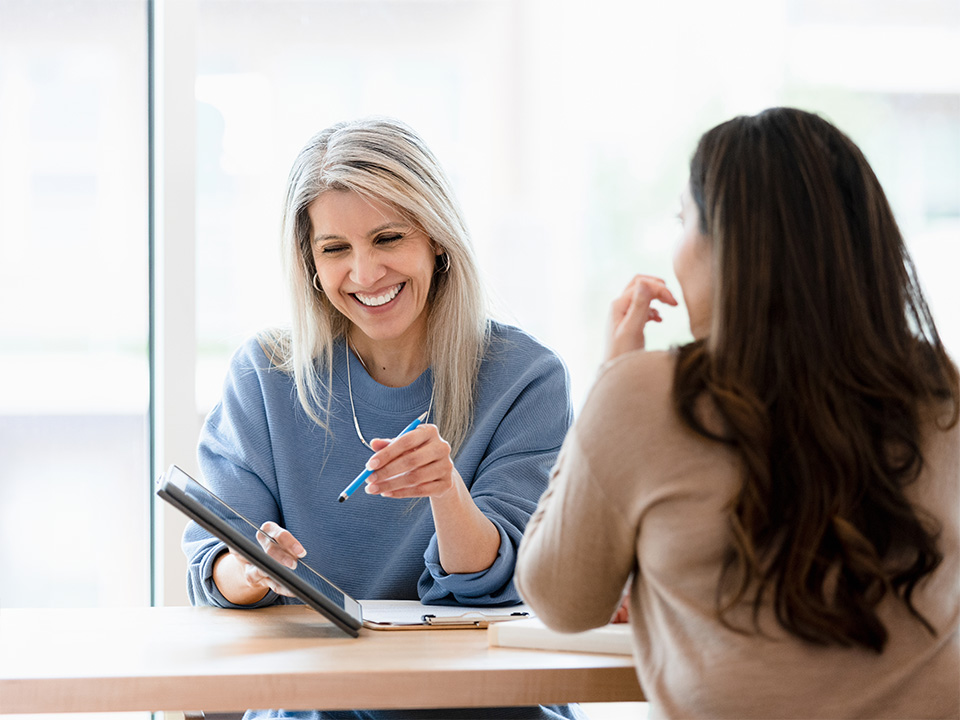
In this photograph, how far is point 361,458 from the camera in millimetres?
1593

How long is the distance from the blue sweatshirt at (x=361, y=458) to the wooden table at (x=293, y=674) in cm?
32

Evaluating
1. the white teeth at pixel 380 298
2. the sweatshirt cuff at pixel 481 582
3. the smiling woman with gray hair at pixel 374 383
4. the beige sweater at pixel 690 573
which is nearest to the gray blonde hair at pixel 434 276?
the smiling woman with gray hair at pixel 374 383

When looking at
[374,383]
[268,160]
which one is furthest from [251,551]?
[268,160]

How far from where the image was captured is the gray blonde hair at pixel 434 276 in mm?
1580

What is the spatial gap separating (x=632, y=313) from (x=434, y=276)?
0.63 metres

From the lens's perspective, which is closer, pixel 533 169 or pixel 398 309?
pixel 398 309

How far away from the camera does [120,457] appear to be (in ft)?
7.40

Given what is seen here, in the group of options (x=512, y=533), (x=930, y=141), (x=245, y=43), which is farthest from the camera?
(x=930, y=141)

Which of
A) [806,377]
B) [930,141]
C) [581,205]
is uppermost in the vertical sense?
[930,141]

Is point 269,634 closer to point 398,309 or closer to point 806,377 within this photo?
point 398,309

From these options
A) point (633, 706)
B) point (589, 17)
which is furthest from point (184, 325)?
point (633, 706)

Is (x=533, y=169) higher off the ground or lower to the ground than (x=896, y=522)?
higher

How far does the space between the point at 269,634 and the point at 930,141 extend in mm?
2421

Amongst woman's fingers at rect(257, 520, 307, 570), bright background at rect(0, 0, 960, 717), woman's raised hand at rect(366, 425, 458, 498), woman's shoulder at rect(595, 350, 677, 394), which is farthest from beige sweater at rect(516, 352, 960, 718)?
bright background at rect(0, 0, 960, 717)
